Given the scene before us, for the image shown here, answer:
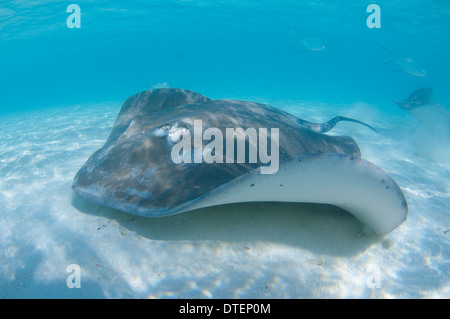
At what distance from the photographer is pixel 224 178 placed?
8.14 ft

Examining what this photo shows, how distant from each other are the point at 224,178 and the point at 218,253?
36.8 inches

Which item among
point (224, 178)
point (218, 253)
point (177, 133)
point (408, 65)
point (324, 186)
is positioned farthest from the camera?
point (408, 65)

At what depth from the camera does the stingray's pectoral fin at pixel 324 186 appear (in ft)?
6.78

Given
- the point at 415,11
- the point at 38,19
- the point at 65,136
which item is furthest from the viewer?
the point at 38,19

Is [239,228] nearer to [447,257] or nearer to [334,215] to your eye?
[334,215]

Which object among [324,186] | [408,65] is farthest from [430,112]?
[324,186]

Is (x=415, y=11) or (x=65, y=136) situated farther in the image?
(x=415, y=11)

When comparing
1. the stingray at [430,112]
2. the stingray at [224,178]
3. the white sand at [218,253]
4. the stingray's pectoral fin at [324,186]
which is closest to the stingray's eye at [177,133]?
the stingray at [224,178]

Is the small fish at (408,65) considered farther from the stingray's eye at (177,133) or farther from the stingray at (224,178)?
the stingray's eye at (177,133)

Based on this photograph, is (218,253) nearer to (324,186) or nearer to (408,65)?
(324,186)

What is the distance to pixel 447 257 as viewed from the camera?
303cm

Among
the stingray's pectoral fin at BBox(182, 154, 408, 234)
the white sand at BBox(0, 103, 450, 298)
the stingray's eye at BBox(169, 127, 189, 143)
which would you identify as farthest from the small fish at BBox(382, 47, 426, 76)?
the stingray's eye at BBox(169, 127, 189, 143)

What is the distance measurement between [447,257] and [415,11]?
3461 cm
